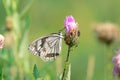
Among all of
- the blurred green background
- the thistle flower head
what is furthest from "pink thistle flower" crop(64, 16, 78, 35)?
the blurred green background

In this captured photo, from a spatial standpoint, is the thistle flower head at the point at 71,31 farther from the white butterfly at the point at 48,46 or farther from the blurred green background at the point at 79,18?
the blurred green background at the point at 79,18

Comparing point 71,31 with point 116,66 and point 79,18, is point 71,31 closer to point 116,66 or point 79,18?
point 116,66

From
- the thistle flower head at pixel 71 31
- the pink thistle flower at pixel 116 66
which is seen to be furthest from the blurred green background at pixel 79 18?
the thistle flower head at pixel 71 31

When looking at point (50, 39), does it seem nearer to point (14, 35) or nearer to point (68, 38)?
point (68, 38)

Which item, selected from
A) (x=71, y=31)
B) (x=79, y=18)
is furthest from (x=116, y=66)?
(x=79, y=18)

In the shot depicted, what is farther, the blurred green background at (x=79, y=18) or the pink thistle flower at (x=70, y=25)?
the blurred green background at (x=79, y=18)

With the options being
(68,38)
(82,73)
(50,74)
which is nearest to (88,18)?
(82,73)
